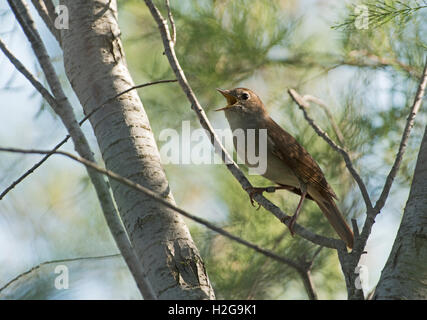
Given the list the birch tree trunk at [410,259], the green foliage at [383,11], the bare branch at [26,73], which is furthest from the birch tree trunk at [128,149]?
the green foliage at [383,11]

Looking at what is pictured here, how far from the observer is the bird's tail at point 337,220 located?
11.7 feet

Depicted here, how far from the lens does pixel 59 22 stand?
2.80 meters

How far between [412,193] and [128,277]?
117 inches

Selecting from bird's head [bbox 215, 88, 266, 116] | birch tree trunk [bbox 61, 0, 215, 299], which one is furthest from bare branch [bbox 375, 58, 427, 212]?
bird's head [bbox 215, 88, 266, 116]

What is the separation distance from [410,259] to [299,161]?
186 centimetres

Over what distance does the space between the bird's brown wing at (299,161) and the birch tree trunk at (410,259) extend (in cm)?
156

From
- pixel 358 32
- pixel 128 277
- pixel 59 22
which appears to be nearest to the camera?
pixel 59 22

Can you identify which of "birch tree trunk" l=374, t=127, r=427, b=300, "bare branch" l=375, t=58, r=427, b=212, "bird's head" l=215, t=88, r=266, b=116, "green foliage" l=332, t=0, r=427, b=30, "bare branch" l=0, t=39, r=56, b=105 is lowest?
"birch tree trunk" l=374, t=127, r=427, b=300

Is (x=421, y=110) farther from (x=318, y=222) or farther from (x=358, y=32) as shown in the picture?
(x=318, y=222)

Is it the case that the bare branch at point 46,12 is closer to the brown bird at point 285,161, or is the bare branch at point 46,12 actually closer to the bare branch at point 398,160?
the brown bird at point 285,161

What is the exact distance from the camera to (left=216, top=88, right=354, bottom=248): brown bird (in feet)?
12.2

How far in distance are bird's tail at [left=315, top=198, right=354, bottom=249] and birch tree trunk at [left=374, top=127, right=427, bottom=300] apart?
1460mm

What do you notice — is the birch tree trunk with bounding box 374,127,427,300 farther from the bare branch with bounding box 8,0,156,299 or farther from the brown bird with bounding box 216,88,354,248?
the brown bird with bounding box 216,88,354,248

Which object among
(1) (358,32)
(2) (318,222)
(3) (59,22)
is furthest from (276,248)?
(3) (59,22)
